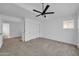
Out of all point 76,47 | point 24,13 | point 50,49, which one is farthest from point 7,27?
point 76,47

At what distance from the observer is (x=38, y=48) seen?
2.20 m

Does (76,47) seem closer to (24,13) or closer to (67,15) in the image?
(67,15)

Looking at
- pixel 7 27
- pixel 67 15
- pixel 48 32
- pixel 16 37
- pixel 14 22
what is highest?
pixel 67 15

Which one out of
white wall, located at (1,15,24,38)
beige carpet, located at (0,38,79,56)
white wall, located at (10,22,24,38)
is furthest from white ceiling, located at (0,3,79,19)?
beige carpet, located at (0,38,79,56)

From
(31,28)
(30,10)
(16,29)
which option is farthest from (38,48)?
(30,10)

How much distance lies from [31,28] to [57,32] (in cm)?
72

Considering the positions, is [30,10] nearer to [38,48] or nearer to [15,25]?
[15,25]

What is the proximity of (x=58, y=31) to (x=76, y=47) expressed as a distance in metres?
0.65

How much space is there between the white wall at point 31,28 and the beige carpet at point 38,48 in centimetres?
17

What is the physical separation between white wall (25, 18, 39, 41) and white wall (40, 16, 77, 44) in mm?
146

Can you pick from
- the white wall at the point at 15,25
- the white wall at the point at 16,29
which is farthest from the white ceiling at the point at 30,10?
the white wall at the point at 16,29

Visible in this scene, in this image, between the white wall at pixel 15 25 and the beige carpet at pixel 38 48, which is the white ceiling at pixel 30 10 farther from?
the beige carpet at pixel 38 48

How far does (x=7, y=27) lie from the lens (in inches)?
77.8

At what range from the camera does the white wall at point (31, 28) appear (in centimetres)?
205
